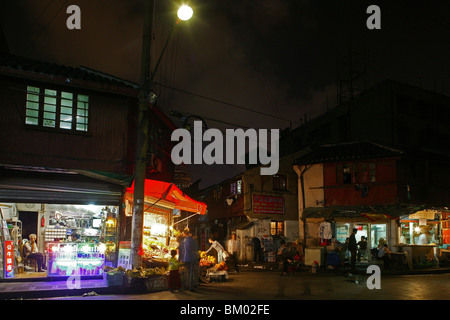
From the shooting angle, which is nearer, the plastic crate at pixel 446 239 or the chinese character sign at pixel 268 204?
the plastic crate at pixel 446 239

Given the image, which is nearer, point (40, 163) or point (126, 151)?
point (40, 163)

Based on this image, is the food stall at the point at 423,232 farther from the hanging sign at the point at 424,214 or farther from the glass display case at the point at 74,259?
the glass display case at the point at 74,259

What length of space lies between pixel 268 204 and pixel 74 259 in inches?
686

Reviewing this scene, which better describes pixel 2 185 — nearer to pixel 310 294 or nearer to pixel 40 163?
pixel 40 163

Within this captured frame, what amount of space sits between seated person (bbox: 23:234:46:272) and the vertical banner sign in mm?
1102

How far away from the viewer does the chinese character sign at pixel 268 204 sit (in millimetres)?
28641

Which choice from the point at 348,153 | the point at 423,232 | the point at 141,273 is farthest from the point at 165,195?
the point at 423,232

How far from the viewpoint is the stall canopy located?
16422mm

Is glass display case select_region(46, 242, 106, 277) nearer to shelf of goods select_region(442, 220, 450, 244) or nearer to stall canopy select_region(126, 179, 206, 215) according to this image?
stall canopy select_region(126, 179, 206, 215)

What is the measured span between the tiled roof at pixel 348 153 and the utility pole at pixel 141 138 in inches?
666

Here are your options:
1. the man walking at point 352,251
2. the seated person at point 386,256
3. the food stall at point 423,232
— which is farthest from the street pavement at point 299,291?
the food stall at point 423,232
